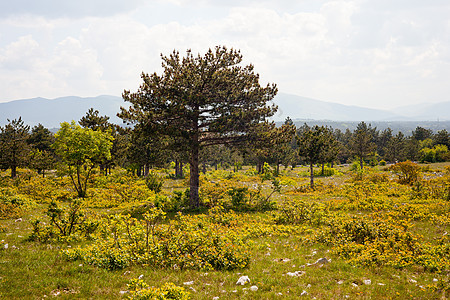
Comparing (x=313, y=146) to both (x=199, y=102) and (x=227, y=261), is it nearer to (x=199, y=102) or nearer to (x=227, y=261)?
(x=199, y=102)

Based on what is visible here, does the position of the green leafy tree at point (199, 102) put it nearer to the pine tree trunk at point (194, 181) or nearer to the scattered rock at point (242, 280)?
the pine tree trunk at point (194, 181)

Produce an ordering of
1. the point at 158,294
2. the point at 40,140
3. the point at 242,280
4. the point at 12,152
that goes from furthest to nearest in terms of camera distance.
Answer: the point at 40,140 → the point at 12,152 → the point at 242,280 → the point at 158,294

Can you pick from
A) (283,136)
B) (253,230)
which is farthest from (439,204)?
(253,230)

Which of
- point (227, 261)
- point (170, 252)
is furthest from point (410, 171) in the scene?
point (170, 252)

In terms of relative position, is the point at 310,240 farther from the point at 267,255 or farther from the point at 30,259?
the point at 30,259

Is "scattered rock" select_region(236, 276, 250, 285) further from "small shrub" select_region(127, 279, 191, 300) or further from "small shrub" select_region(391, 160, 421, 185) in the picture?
"small shrub" select_region(391, 160, 421, 185)

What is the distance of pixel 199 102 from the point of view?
63.7 ft

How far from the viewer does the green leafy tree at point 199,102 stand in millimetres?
18641

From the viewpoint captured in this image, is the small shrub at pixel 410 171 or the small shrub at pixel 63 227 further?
the small shrub at pixel 410 171

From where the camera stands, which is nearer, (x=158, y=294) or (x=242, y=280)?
(x=158, y=294)

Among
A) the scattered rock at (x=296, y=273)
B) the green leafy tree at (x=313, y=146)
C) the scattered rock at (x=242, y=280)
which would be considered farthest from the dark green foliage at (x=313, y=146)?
the scattered rock at (x=242, y=280)

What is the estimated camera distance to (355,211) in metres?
18.2

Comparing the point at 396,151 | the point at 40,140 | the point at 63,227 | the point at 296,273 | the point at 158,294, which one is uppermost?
the point at 40,140

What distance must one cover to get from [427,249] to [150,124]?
16694mm
